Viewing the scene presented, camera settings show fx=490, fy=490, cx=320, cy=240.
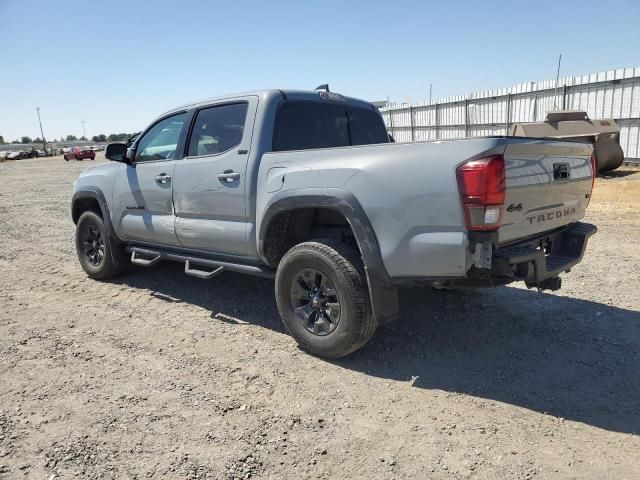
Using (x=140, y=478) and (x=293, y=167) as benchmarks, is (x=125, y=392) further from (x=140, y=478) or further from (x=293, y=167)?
(x=293, y=167)

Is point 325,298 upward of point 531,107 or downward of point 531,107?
downward

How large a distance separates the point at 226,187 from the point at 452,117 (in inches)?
757

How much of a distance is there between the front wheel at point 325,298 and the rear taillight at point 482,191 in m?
0.93

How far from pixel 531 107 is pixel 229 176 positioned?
643 inches

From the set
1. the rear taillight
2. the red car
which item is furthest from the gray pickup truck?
the red car

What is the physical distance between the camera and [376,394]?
323 centimetres

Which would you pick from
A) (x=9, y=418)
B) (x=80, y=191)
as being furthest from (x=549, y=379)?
(x=80, y=191)

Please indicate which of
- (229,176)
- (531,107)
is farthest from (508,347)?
(531,107)

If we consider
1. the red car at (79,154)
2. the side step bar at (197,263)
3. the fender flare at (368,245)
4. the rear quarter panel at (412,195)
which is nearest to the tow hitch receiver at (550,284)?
the rear quarter panel at (412,195)

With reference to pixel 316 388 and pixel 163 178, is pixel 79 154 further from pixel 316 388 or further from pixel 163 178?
pixel 316 388

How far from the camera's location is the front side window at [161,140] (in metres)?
4.90

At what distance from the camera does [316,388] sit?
10.9 feet

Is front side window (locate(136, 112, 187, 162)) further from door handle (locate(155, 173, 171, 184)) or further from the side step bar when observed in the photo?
the side step bar

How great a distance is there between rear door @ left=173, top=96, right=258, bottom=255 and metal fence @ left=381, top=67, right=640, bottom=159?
22.0 feet
